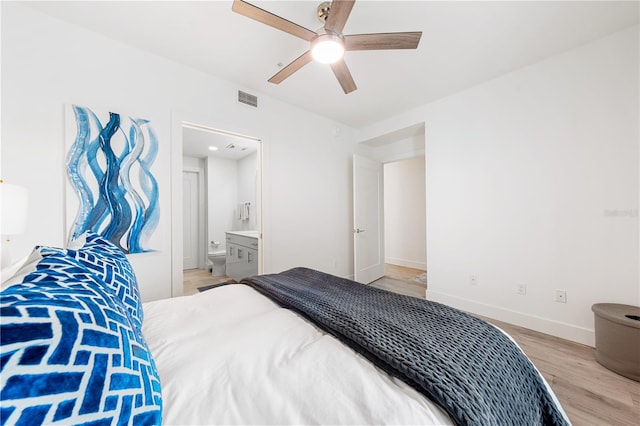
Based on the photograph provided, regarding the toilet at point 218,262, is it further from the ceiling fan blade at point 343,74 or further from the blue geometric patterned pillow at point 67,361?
the blue geometric patterned pillow at point 67,361

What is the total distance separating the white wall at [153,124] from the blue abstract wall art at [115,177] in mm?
79

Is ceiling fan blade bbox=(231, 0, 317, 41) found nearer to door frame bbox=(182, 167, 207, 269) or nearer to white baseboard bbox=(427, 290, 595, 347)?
white baseboard bbox=(427, 290, 595, 347)

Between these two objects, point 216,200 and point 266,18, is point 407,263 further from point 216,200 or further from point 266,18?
point 266,18

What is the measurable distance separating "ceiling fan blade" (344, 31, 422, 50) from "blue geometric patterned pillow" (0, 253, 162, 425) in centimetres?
188

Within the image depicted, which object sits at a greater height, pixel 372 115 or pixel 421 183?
pixel 372 115

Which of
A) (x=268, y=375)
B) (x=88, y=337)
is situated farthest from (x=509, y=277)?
(x=88, y=337)

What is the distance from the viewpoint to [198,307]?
129cm

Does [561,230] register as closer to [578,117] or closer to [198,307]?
[578,117]

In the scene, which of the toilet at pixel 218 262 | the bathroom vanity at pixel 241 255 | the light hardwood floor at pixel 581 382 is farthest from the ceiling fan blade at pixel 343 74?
the toilet at pixel 218 262

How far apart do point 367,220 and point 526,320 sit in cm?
225

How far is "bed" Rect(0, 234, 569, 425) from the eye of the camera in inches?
16.0

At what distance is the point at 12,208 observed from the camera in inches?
47.9

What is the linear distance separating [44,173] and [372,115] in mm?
3518

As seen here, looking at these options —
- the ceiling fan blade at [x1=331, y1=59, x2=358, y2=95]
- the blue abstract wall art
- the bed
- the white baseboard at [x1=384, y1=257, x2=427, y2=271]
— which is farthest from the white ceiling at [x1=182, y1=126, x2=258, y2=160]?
the white baseboard at [x1=384, y1=257, x2=427, y2=271]
